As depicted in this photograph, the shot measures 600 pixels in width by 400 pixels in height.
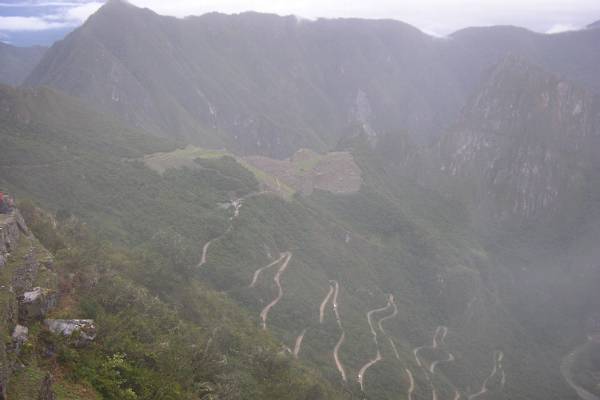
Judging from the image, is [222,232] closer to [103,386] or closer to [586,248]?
[103,386]

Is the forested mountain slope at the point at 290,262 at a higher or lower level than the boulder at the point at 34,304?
lower

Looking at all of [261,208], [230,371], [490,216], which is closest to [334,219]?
[261,208]

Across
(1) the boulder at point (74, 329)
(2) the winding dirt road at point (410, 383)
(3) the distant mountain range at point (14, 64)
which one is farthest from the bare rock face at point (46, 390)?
(3) the distant mountain range at point (14, 64)

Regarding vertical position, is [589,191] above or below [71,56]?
below

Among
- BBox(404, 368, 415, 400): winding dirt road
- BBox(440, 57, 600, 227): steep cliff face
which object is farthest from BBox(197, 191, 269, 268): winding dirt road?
BBox(440, 57, 600, 227): steep cliff face

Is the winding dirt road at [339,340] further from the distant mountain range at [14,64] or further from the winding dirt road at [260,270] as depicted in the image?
the distant mountain range at [14,64]

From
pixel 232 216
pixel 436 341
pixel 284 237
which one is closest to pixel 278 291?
pixel 284 237
